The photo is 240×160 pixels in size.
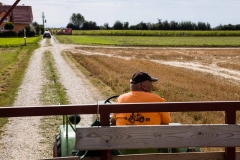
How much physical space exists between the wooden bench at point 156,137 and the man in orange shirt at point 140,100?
33 cm

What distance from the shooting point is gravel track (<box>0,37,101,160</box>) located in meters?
7.22

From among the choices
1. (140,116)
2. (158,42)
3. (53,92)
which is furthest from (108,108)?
(158,42)

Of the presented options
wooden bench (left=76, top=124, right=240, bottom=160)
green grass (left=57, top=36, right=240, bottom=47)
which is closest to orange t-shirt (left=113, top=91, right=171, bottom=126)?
wooden bench (left=76, top=124, right=240, bottom=160)

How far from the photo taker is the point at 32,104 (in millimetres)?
11773

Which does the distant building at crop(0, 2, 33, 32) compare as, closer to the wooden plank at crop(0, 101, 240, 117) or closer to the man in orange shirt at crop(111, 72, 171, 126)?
the man in orange shirt at crop(111, 72, 171, 126)

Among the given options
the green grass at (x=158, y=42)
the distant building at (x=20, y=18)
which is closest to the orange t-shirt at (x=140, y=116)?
the green grass at (x=158, y=42)

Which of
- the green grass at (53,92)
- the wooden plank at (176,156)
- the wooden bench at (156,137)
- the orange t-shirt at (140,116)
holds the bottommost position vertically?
the green grass at (53,92)

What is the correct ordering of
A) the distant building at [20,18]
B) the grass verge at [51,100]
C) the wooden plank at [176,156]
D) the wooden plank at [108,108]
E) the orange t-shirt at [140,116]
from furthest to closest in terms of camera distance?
the distant building at [20,18] < the grass verge at [51,100] < the orange t-shirt at [140,116] < the wooden plank at [176,156] < the wooden plank at [108,108]

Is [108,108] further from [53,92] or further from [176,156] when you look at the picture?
[53,92]

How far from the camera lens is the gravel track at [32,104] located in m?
7.22

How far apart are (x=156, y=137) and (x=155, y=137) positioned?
10 millimetres

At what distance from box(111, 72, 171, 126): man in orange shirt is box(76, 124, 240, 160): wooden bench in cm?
33

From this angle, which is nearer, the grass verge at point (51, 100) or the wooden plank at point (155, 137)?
the wooden plank at point (155, 137)

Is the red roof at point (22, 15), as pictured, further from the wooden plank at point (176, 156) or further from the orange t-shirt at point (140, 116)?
the wooden plank at point (176, 156)
